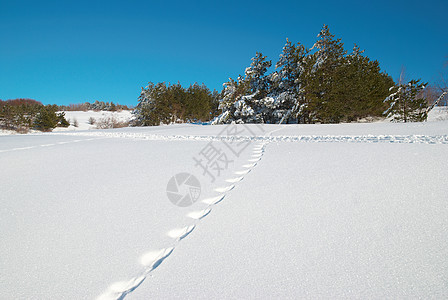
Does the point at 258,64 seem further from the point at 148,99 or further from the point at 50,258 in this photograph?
the point at 50,258

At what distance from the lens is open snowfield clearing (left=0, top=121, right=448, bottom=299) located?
115 centimetres

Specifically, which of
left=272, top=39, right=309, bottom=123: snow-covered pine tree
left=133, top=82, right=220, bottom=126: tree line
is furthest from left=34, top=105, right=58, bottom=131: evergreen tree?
left=272, top=39, right=309, bottom=123: snow-covered pine tree

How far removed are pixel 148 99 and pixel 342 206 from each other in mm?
28975

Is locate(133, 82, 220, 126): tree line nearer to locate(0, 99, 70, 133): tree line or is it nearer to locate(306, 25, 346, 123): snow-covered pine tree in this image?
locate(0, 99, 70, 133): tree line

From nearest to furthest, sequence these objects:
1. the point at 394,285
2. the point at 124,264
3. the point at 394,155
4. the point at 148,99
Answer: the point at 394,285, the point at 124,264, the point at 394,155, the point at 148,99

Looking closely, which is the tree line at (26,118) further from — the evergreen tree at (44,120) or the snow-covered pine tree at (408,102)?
the snow-covered pine tree at (408,102)

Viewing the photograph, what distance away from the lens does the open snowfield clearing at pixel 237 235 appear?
115 centimetres

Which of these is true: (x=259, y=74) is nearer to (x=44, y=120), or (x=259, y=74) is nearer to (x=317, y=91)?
(x=317, y=91)

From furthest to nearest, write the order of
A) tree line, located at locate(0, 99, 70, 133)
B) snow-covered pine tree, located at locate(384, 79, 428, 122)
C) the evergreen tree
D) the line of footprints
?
the evergreen tree, tree line, located at locate(0, 99, 70, 133), snow-covered pine tree, located at locate(384, 79, 428, 122), the line of footprints

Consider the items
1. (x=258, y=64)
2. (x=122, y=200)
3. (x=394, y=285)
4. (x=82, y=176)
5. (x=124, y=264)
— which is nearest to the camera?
(x=394, y=285)

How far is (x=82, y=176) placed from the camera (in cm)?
310

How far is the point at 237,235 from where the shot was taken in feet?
5.24

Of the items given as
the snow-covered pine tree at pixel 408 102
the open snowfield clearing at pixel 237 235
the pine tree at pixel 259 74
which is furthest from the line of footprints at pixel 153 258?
the pine tree at pixel 259 74

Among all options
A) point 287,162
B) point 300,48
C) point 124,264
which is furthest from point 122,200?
point 300,48
